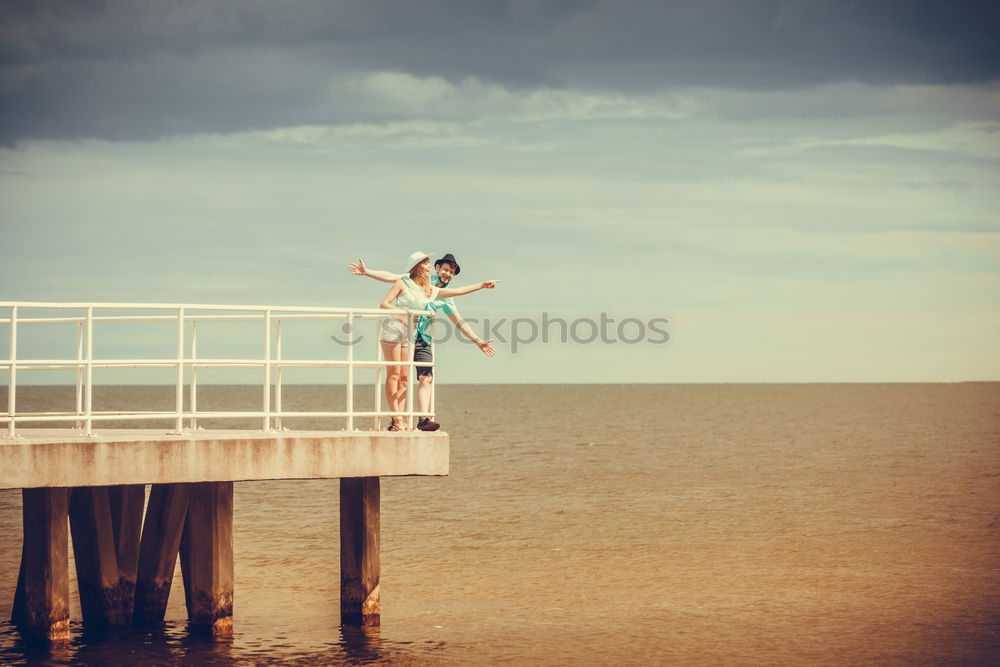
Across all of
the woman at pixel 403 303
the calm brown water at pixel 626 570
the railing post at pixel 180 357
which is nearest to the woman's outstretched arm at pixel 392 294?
the woman at pixel 403 303

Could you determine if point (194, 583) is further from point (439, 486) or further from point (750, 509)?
point (439, 486)

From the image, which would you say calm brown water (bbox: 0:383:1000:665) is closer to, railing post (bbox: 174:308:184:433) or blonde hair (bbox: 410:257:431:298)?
railing post (bbox: 174:308:184:433)

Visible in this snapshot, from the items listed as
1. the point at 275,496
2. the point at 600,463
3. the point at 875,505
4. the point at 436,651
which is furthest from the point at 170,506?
the point at 600,463

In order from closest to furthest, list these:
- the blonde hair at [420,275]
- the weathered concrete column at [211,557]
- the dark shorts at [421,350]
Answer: the blonde hair at [420,275]
the dark shorts at [421,350]
the weathered concrete column at [211,557]

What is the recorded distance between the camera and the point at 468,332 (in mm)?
14516

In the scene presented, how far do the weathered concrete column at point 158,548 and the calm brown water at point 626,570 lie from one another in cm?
48

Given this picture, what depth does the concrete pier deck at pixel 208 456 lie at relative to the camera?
1284 centimetres

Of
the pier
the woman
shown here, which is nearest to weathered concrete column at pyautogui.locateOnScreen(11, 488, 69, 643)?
the pier

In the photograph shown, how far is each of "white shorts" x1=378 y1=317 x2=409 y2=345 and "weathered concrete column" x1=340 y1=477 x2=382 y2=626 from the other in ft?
6.39

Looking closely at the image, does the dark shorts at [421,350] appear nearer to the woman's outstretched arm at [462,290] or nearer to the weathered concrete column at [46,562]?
the woman's outstretched arm at [462,290]

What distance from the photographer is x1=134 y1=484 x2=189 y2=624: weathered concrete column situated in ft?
54.5

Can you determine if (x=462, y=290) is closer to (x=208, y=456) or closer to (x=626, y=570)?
(x=208, y=456)

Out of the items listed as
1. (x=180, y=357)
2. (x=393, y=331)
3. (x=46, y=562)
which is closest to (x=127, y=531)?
(x=46, y=562)

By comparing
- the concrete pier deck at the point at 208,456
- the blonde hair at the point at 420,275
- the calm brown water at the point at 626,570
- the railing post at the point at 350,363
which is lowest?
the calm brown water at the point at 626,570
